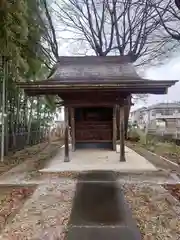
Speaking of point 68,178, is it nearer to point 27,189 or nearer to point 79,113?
point 27,189

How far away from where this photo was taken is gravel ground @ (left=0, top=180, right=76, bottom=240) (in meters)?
2.89

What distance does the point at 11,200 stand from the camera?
4215 mm

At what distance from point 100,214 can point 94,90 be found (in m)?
4.23

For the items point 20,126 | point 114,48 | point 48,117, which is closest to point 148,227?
point 20,126

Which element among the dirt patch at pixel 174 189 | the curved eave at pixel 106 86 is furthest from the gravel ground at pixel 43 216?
the curved eave at pixel 106 86

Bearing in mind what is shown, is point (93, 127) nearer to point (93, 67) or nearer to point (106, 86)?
point (93, 67)

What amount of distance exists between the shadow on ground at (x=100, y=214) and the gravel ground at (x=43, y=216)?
11cm

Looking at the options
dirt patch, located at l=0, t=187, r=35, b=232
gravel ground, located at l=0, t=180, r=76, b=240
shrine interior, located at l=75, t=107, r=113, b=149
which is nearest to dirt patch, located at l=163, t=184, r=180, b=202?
gravel ground, located at l=0, t=180, r=76, b=240

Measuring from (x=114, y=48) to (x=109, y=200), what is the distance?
12.3 m

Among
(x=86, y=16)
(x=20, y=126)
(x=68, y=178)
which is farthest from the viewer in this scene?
(x=86, y=16)

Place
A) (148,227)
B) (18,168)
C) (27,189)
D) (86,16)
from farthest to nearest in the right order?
(86,16) < (18,168) < (27,189) < (148,227)

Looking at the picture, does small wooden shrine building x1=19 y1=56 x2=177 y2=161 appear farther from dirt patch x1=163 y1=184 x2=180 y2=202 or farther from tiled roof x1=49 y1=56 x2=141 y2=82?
dirt patch x1=163 y1=184 x2=180 y2=202

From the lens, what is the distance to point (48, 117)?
733 inches

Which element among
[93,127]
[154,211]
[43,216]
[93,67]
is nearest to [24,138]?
[93,127]
